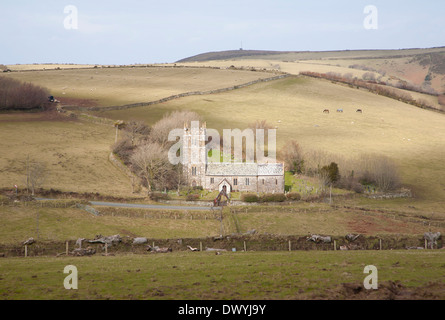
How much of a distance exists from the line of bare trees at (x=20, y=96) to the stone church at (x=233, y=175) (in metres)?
52.0

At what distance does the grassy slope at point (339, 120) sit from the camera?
305ft

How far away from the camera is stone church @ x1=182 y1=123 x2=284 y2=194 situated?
249 feet

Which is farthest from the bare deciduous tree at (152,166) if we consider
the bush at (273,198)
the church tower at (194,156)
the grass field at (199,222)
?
the grass field at (199,222)

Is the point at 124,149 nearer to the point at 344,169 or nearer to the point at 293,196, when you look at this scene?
the point at 293,196

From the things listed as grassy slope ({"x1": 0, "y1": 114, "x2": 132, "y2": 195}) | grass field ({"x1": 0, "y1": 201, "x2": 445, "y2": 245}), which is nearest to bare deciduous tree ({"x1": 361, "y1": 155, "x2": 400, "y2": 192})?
grass field ({"x1": 0, "y1": 201, "x2": 445, "y2": 245})

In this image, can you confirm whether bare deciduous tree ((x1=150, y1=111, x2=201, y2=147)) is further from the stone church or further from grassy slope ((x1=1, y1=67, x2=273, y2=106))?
grassy slope ((x1=1, y1=67, x2=273, y2=106))

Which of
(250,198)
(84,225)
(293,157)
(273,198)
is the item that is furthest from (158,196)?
(293,157)

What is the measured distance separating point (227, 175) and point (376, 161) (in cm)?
2677

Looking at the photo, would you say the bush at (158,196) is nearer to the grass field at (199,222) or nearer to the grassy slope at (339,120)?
the grass field at (199,222)

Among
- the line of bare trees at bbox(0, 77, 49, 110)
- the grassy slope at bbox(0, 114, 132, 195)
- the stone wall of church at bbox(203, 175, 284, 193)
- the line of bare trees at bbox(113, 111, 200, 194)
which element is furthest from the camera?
the line of bare trees at bbox(0, 77, 49, 110)

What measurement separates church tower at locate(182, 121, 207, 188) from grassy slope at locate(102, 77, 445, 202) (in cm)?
2189
